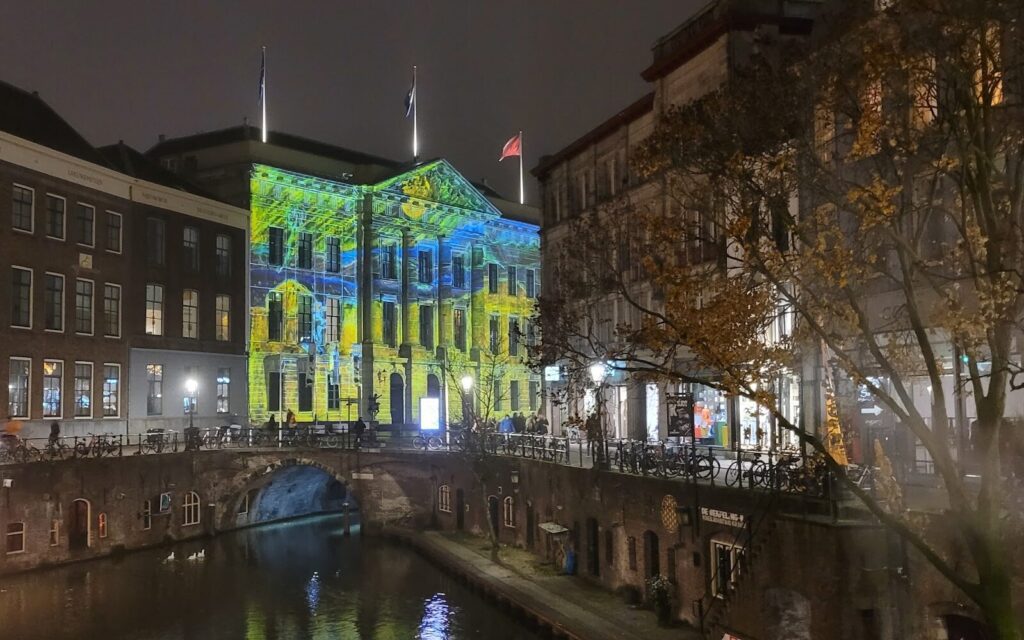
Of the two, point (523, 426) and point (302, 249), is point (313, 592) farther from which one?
point (302, 249)

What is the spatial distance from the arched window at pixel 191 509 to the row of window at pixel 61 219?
12265 mm

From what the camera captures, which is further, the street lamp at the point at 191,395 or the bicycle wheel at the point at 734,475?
the street lamp at the point at 191,395

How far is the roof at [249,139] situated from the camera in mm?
58188

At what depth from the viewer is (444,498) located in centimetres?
4372

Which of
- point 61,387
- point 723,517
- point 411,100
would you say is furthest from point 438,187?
point 723,517

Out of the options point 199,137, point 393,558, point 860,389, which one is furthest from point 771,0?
point 199,137

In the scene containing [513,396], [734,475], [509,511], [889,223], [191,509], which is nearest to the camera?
[889,223]

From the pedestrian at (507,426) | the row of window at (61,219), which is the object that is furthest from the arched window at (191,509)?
the pedestrian at (507,426)

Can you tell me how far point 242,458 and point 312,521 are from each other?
25.2 ft

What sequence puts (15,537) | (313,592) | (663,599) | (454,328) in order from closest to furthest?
(663,599) < (313,592) < (15,537) < (454,328)

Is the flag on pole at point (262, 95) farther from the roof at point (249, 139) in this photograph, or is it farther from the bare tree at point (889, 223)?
the bare tree at point (889, 223)

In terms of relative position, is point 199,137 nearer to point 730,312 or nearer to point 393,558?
point 393,558

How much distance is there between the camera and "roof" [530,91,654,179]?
39.7 m

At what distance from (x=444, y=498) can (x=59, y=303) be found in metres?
19.1
